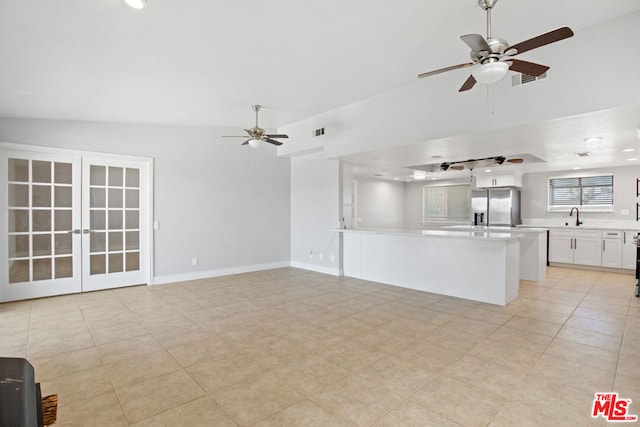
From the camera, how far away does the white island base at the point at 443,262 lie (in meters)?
4.37

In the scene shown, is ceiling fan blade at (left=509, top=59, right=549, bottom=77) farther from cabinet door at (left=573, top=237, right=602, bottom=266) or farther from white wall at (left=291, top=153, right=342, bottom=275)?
cabinet door at (left=573, top=237, right=602, bottom=266)

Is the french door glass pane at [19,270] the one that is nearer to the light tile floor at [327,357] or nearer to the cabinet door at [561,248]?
the light tile floor at [327,357]

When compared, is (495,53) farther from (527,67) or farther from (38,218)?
(38,218)

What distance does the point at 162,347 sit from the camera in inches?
119

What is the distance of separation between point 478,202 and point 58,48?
8.67m

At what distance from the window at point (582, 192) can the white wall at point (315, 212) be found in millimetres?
5702

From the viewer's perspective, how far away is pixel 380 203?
10094 millimetres

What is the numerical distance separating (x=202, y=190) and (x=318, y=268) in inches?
114

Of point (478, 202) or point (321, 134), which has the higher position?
point (321, 134)

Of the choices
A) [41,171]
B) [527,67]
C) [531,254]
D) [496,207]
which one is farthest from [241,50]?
[496,207]

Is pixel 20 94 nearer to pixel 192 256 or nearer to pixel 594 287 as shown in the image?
pixel 192 256

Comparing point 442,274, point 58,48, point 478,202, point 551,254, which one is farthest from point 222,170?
point 551,254

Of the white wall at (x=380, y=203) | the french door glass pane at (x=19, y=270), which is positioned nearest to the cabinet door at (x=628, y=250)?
the white wall at (x=380, y=203)

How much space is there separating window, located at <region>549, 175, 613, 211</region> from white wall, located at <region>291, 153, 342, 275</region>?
18.7 feet
